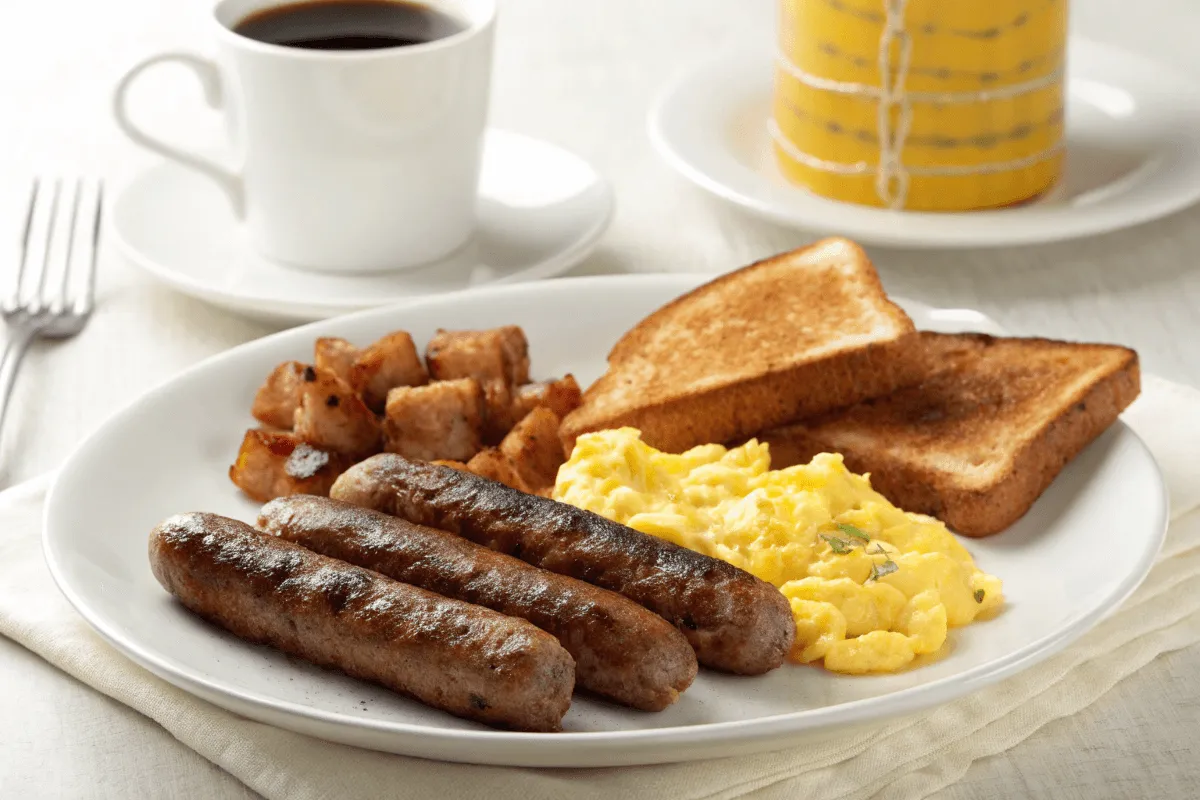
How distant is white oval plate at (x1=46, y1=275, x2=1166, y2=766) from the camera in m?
2.09

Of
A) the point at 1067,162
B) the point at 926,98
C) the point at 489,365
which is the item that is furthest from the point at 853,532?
the point at 1067,162

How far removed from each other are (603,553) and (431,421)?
0.73 meters

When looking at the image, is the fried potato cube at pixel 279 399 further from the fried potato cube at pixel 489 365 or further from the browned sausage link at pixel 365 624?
the browned sausage link at pixel 365 624

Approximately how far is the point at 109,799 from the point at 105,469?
0.73 m

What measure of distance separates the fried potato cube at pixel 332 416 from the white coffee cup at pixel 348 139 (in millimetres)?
910

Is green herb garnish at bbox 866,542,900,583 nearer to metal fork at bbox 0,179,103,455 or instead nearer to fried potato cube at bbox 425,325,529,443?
fried potato cube at bbox 425,325,529,443

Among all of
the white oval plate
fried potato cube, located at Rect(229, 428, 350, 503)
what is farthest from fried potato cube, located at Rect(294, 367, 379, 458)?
the white oval plate

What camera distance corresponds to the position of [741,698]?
2293mm

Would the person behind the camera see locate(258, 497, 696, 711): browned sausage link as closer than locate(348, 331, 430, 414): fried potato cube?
Yes

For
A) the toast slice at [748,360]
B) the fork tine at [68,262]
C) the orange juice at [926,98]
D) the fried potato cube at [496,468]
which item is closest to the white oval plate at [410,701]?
the toast slice at [748,360]

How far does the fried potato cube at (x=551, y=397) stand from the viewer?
3.15 meters

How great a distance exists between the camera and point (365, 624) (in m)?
2.22

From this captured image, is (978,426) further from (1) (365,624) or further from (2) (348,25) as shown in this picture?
(2) (348,25)

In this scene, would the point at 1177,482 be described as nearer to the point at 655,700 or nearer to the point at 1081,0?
the point at 655,700
